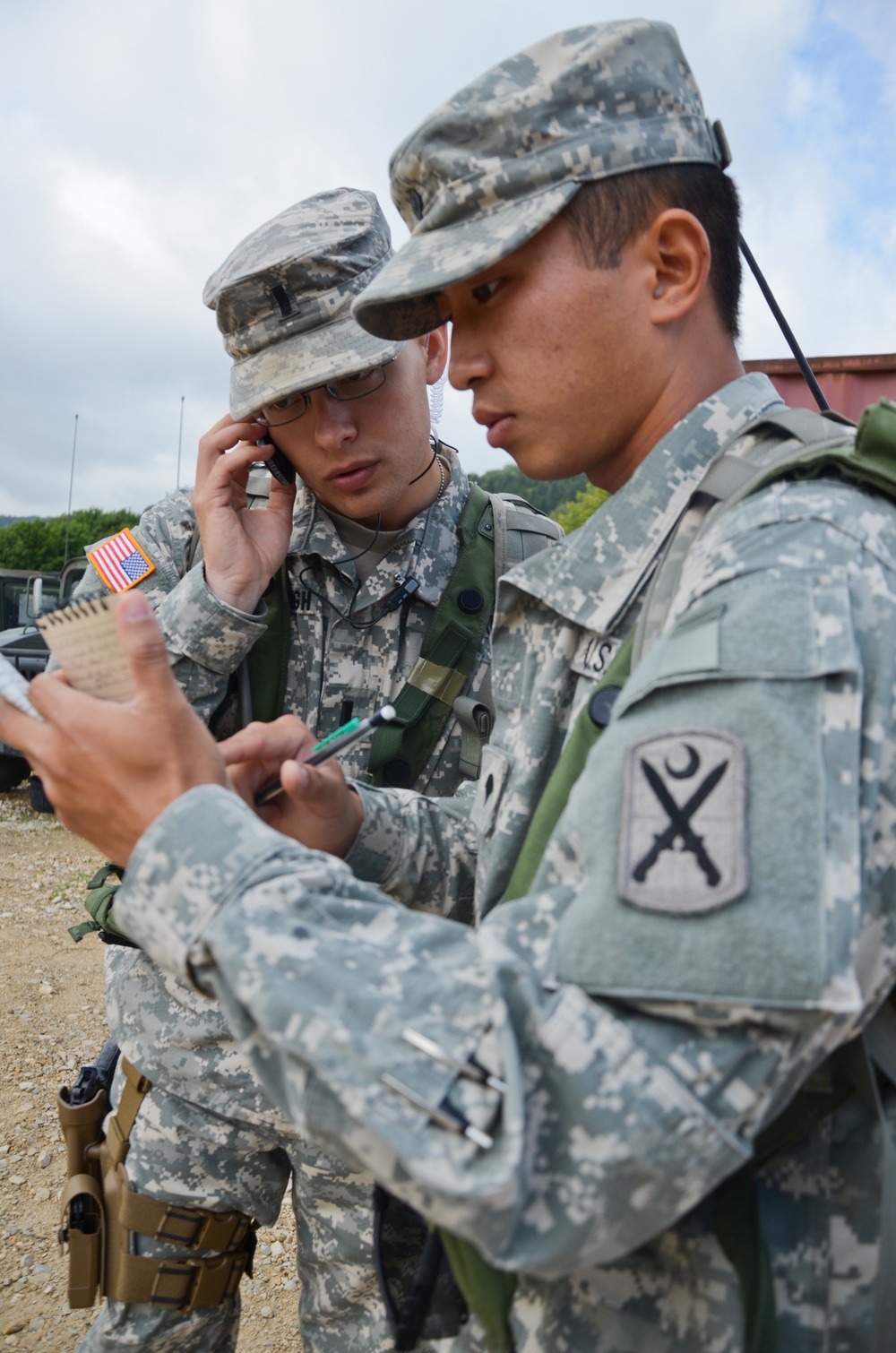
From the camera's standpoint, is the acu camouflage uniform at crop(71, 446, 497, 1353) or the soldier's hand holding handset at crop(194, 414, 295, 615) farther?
the soldier's hand holding handset at crop(194, 414, 295, 615)

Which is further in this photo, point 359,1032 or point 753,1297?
point 753,1297

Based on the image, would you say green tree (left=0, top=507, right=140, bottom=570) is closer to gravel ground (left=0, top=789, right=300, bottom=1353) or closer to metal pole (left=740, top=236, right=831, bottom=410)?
gravel ground (left=0, top=789, right=300, bottom=1353)

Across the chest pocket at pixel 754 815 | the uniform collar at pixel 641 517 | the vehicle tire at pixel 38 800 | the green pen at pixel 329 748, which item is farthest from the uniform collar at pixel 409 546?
the vehicle tire at pixel 38 800

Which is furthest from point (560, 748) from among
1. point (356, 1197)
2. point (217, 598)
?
point (356, 1197)

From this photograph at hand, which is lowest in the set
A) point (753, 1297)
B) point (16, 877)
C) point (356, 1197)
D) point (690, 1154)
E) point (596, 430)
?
point (16, 877)

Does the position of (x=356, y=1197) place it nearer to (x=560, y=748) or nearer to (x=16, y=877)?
(x=560, y=748)

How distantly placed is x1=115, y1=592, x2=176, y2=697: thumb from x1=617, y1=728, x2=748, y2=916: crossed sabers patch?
0.56m

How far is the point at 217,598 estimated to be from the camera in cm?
242

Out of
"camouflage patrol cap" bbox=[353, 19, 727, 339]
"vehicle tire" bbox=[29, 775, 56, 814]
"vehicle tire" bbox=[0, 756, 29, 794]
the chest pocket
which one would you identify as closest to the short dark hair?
"camouflage patrol cap" bbox=[353, 19, 727, 339]

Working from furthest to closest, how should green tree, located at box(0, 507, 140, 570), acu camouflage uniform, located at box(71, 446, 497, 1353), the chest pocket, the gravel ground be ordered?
green tree, located at box(0, 507, 140, 570) < the gravel ground < acu camouflage uniform, located at box(71, 446, 497, 1353) < the chest pocket

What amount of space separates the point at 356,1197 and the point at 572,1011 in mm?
1678

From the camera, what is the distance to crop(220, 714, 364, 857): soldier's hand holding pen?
1700 millimetres

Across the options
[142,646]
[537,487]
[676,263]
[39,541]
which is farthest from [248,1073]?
[537,487]

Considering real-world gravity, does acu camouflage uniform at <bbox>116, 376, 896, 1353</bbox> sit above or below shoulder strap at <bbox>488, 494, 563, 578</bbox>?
below
